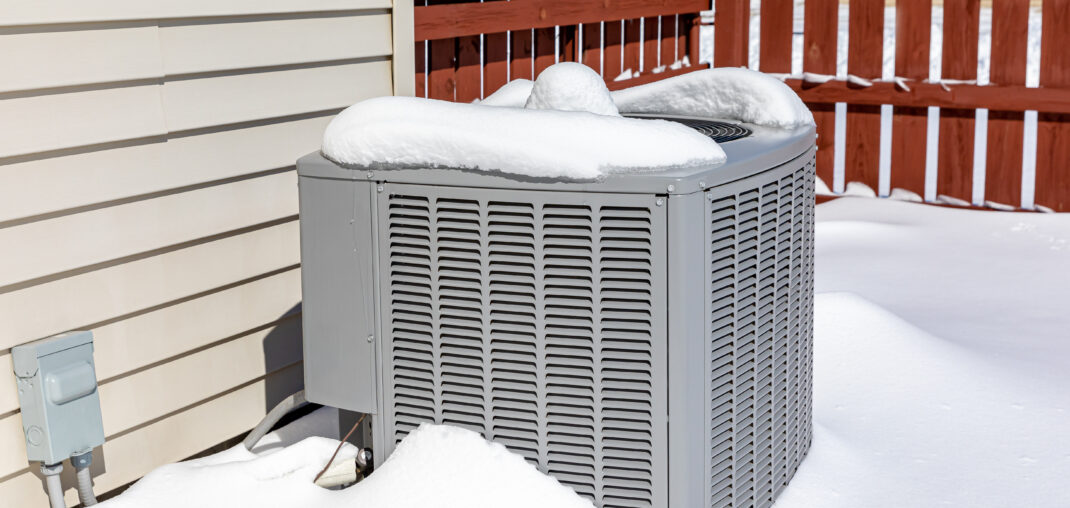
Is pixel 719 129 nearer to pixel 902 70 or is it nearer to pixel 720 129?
pixel 720 129

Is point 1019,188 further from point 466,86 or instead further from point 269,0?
point 269,0

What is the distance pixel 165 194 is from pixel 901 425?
1986mm

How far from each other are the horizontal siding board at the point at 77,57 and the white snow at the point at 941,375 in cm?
179

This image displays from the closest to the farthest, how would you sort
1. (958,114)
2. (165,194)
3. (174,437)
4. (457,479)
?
(457,479) < (165,194) < (174,437) < (958,114)

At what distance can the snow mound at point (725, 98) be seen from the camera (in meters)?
2.63

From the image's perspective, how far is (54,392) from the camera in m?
2.31

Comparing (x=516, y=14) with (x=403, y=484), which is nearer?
(x=403, y=484)

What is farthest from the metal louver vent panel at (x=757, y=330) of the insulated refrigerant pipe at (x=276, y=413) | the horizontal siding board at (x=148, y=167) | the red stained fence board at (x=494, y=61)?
the red stained fence board at (x=494, y=61)

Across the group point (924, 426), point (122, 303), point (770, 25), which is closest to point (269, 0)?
point (122, 303)

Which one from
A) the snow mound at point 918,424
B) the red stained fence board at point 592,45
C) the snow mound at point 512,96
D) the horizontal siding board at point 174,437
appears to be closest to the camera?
the horizontal siding board at point 174,437

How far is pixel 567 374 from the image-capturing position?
7.07 ft

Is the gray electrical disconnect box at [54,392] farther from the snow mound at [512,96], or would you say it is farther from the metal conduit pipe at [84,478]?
the snow mound at [512,96]

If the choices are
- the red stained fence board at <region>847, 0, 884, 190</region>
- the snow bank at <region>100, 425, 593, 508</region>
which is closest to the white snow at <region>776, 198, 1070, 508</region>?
the snow bank at <region>100, 425, 593, 508</region>

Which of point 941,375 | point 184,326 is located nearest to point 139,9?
point 184,326
